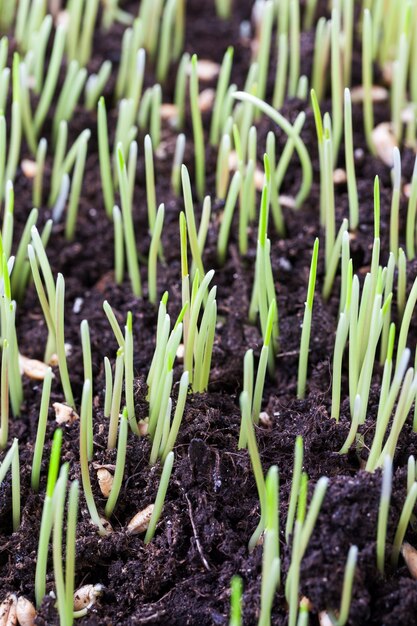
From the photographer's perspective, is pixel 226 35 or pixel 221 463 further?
pixel 226 35

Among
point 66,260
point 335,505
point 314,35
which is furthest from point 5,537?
point 314,35

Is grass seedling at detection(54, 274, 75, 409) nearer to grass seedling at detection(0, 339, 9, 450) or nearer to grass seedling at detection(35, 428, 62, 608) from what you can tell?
grass seedling at detection(0, 339, 9, 450)

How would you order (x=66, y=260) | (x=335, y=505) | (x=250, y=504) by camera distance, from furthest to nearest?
1. (x=66, y=260)
2. (x=250, y=504)
3. (x=335, y=505)

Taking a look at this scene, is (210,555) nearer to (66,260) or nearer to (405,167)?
(66,260)

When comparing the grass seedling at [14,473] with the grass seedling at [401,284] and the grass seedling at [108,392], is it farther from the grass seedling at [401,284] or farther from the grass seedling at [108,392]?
the grass seedling at [401,284]

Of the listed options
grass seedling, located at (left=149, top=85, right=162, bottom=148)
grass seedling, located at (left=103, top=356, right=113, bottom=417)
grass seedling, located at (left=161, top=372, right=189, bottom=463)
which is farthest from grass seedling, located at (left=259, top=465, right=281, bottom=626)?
grass seedling, located at (left=149, top=85, right=162, bottom=148)

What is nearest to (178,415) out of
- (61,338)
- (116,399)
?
(116,399)

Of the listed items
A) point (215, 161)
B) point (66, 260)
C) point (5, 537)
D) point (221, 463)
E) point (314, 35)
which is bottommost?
point (5, 537)
